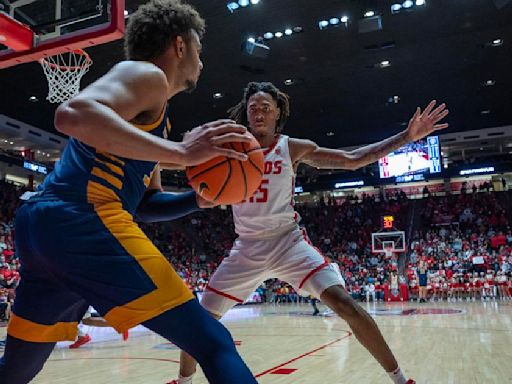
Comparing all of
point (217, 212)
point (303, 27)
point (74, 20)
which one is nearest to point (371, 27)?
point (303, 27)

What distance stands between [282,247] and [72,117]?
1965 mm

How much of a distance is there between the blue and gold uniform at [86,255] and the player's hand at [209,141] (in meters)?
0.21

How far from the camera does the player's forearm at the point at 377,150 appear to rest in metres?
3.29

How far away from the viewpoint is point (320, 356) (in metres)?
5.57

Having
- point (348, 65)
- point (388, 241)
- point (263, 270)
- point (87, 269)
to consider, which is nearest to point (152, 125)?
point (87, 269)

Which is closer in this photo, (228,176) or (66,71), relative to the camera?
Result: (228,176)

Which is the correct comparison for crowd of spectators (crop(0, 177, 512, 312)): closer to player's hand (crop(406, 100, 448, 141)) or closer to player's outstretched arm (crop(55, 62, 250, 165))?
player's hand (crop(406, 100, 448, 141))

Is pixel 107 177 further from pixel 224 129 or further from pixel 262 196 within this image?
pixel 262 196

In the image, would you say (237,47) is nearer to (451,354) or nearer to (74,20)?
(74,20)

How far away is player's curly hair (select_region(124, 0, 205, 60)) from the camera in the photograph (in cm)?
182

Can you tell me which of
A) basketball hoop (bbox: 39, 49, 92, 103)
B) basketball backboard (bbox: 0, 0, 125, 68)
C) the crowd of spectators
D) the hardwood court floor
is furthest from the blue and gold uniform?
the crowd of spectators

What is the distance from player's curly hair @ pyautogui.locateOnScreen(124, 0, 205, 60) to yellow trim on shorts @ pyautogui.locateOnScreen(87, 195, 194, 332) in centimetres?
58

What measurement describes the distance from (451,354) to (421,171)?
1575cm

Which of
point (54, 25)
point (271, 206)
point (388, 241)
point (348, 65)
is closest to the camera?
point (271, 206)
